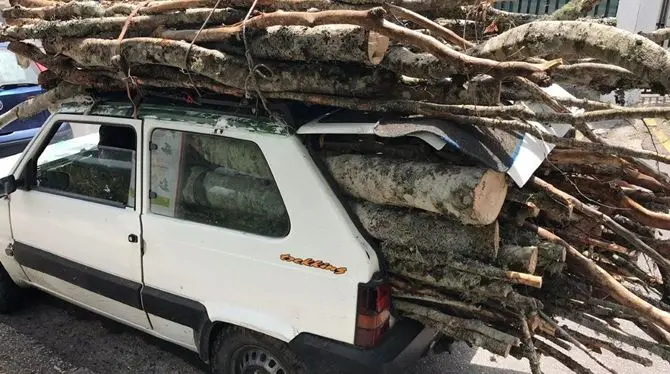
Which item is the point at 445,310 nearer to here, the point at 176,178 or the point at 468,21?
the point at 176,178

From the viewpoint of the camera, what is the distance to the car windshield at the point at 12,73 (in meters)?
7.22

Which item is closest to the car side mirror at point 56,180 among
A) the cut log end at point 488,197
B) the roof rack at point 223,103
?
the roof rack at point 223,103

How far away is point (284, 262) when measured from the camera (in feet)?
8.49

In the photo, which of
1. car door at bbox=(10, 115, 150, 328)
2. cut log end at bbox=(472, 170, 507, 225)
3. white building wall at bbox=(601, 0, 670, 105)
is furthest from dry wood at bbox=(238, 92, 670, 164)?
white building wall at bbox=(601, 0, 670, 105)

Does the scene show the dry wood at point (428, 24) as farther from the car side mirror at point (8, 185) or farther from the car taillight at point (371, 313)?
the car side mirror at point (8, 185)

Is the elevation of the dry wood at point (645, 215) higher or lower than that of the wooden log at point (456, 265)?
higher

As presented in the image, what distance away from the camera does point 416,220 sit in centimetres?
242

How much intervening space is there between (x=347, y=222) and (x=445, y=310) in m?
0.63

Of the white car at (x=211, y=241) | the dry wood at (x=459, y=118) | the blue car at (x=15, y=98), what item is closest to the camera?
the dry wood at (x=459, y=118)

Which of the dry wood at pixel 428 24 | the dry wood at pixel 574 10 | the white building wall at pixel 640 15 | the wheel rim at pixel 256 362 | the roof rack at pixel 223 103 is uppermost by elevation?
the white building wall at pixel 640 15

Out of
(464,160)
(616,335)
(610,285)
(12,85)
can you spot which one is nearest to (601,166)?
(610,285)

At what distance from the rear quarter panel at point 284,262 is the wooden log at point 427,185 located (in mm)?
155

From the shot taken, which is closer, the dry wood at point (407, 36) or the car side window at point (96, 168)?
the dry wood at point (407, 36)

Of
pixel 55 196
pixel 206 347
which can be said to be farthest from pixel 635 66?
pixel 55 196
